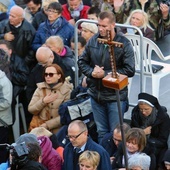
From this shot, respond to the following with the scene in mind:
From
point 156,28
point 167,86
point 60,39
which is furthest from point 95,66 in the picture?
point 156,28

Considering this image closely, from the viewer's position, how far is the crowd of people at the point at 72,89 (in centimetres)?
862

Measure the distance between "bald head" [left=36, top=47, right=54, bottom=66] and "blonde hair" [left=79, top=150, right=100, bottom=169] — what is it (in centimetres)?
244

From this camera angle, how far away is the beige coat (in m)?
10.3

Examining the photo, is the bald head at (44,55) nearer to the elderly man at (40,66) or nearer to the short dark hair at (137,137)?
the elderly man at (40,66)

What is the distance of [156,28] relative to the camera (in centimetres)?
1285

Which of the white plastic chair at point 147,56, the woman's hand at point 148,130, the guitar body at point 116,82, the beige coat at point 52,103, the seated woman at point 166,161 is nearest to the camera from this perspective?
the guitar body at point 116,82

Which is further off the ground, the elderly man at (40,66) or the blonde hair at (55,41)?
the blonde hair at (55,41)

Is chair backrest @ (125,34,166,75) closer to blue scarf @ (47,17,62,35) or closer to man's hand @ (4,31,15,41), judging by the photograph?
blue scarf @ (47,17,62,35)

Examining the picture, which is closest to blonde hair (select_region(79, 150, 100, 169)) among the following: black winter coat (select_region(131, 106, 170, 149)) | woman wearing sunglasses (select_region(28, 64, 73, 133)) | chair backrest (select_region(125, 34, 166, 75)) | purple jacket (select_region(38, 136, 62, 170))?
purple jacket (select_region(38, 136, 62, 170))

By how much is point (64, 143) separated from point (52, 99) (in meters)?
0.89

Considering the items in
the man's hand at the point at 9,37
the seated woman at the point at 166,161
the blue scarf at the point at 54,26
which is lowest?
the seated woman at the point at 166,161

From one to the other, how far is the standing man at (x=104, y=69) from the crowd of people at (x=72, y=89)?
0.01m

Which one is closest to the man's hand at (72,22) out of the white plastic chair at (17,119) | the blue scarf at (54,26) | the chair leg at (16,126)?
the blue scarf at (54,26)

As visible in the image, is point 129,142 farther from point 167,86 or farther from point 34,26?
point 34,26
